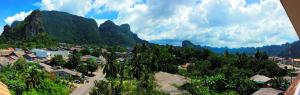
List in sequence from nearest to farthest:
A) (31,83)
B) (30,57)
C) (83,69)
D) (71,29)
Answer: (31,83) < (83,69) < (30,57) < (71,29)

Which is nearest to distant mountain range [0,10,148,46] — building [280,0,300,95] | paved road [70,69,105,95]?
paved road [70,69,105,95]

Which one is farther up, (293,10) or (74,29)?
(74,29)

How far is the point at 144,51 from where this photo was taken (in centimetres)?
6656

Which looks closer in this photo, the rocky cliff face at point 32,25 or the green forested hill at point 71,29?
the rocky cliff face at point 32,25

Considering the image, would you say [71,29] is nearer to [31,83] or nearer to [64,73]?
[64,73]

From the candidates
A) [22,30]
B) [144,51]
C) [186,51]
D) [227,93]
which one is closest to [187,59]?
[186,51]

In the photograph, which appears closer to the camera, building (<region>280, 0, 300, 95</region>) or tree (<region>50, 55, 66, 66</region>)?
building (<region>280, 0, 300, 95</region>)

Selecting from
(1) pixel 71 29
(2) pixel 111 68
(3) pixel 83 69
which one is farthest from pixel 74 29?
(2) pixel 111 68

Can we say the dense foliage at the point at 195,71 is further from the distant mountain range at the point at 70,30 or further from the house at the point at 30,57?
the distant mountain range at the point at 70,30

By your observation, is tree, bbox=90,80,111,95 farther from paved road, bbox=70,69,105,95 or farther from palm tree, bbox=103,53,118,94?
palm tree, bbox=103,53,118,94

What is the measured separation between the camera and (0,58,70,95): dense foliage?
45594 millimetres

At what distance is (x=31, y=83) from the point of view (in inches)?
1860

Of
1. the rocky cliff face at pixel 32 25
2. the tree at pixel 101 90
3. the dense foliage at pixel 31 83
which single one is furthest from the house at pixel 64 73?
the rocky cliff face at pixel 32 25

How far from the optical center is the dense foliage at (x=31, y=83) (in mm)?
45594
